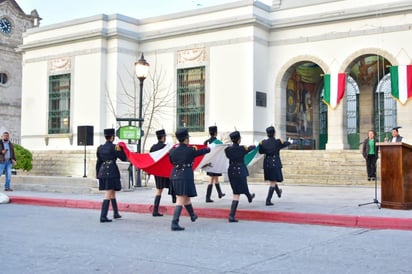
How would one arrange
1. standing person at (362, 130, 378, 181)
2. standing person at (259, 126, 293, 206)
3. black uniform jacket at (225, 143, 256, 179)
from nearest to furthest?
black uniform jacket at (225, 143, 256, 179) → standing person at (259, 126, 293, 206) → standing person at (362, 130, 378, 181)

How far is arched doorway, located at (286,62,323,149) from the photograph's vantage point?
94.5 feet

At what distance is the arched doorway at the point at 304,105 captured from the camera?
28.8 m

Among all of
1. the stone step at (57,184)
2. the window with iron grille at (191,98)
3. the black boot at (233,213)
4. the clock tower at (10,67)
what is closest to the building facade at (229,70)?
the window with iron grille at (191,98)

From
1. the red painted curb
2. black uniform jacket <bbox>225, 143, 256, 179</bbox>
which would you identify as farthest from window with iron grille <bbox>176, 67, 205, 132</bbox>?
black uniform jacket <bbox>225, 143, 256, 179</bbox>

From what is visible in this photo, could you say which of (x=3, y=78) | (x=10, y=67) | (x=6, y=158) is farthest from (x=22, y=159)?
(x=10, y=67)

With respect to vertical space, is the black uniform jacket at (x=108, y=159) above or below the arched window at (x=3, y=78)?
below

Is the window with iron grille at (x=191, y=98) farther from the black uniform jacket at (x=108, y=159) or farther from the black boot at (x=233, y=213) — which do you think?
the black boot at (x=233, y=213)

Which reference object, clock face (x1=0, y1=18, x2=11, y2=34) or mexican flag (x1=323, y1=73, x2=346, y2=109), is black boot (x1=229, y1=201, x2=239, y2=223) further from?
clock face (x1=0, y1=18, x2=11, y2=34)

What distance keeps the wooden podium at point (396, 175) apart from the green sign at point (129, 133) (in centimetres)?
926

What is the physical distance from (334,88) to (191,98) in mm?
6984

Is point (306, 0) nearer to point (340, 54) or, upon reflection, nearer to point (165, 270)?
point (340, 54)

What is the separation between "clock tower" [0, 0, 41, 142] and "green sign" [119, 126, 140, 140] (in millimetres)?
31399

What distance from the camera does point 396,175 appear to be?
11906 mm

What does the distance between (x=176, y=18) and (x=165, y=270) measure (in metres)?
23.8
